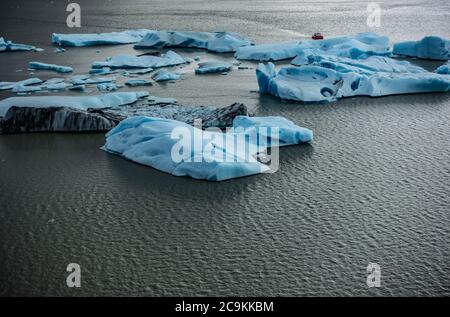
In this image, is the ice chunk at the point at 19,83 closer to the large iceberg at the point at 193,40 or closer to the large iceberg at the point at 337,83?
the large iceberg at the point at 337,83

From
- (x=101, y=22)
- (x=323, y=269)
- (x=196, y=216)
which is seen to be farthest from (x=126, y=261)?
(x=101, y=22)

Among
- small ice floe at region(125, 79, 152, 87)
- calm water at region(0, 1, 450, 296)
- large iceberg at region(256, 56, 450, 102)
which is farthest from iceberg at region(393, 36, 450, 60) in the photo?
small ice floe at region(125, 79, 152, 87)

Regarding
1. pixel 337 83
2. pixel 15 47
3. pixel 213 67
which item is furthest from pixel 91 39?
pixel 337 83

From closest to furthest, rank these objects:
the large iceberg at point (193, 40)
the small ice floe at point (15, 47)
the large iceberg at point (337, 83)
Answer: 1. the large iceberg at point (337, 83)
2. the large iceberg at point (193, 40)
3. the small ice floe at point (15, 47)

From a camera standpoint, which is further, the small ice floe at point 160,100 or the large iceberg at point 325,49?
the large iceberg at point 325,49

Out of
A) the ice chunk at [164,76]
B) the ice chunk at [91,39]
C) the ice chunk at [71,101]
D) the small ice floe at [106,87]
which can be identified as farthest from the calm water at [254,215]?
the ice chunk at [91,39]

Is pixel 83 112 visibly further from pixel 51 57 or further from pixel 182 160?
pixel 51 57

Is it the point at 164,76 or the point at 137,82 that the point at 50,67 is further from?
the point at 164,76
